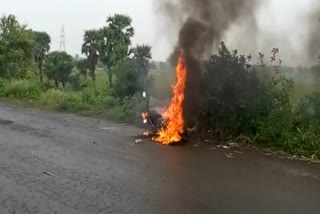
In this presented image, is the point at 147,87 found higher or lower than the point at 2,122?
higher

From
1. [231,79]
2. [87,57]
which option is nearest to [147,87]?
[231,79]

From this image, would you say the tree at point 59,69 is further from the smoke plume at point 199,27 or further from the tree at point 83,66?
the smoke plume at point 199,27

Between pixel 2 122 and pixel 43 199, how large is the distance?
672 centimetres

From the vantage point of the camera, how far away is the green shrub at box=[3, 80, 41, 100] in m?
17.0

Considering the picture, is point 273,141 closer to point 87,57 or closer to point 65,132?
point 65,132

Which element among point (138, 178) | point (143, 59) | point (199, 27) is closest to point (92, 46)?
point (143, 59)

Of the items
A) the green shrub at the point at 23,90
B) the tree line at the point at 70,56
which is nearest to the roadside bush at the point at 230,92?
the tree line at the point at 70,56

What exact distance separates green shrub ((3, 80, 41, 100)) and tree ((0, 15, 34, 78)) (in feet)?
7.30

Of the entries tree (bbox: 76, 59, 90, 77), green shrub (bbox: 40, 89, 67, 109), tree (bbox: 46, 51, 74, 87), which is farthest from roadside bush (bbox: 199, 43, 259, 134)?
tree (bbox: 76, 59, 90, 77)

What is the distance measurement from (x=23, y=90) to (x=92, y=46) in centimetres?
1028

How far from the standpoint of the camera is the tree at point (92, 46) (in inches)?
1042

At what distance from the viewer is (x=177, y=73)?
9953 mm

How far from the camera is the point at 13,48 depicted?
64.8 ft

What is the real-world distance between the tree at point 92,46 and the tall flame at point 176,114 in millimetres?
16913
